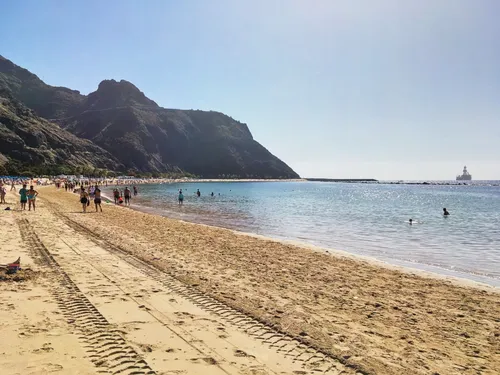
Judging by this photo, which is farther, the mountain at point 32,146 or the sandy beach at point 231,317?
the mountain at point 32,146

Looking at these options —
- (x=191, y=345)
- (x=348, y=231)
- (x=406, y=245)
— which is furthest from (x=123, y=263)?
(x=348, y=231)

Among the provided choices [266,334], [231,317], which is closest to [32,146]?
[231,317]

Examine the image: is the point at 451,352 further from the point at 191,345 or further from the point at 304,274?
the point at 304,274

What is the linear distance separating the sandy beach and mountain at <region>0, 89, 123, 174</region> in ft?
315

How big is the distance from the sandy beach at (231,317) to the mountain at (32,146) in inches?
3776

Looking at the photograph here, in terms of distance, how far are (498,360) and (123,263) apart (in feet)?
29.7

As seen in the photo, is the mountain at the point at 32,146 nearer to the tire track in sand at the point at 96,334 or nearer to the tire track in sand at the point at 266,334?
the tire track in sand at the point at 96,334

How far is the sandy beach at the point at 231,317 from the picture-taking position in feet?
16.3

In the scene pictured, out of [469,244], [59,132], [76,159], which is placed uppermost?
[59,132]

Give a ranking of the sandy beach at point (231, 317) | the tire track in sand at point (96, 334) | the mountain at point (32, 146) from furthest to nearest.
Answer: the mountain at point (32, 146) → the sandy beach at point (231, 317) → the tire track in sand at point (96, 334)

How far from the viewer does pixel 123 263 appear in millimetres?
10906

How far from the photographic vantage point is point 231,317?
22.2 ft

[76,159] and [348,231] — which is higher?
[76,159]

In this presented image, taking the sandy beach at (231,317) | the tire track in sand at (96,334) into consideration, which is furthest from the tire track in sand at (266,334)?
the tire track in sand at (96,334)
